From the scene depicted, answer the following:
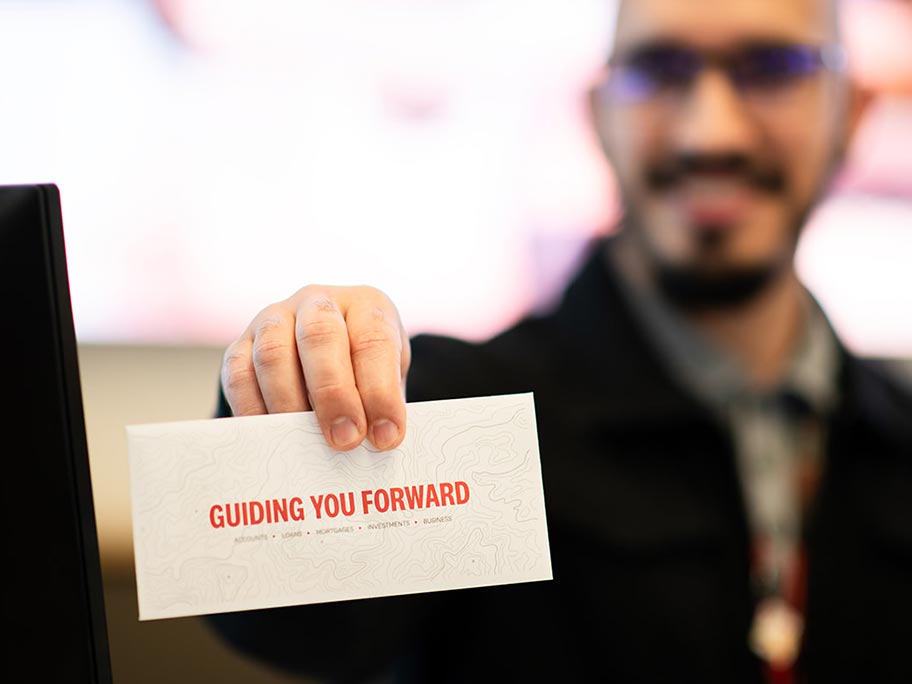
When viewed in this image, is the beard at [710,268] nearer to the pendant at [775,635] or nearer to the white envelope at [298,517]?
the pendant at [775,635]

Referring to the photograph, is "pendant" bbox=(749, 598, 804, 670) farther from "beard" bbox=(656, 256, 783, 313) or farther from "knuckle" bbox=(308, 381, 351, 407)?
"knuckle" bbox=(308, 381, 351, 407)

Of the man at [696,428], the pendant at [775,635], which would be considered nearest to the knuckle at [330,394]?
the man at [696,428]

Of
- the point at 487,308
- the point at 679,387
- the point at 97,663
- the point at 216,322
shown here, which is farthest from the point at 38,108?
Answer: the point at 97,663

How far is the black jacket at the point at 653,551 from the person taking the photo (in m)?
1.03

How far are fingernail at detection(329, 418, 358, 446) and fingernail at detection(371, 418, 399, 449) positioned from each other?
0.01 metres

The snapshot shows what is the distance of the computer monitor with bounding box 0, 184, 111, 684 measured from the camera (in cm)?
47

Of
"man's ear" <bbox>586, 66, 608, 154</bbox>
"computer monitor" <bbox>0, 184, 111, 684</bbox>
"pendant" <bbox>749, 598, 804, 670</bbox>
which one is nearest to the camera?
"computer monitor" <bbox>0, 184, 111, 684</bbox>

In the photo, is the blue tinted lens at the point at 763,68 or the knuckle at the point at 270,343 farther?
the blue tinted lens at the point at 763,68

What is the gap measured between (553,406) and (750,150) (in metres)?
0.48

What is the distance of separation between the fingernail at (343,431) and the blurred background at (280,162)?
3.39 feet

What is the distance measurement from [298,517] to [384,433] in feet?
0.24

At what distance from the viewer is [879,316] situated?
5.35 ft

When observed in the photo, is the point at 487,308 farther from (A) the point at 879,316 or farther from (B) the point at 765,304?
(A) the point at 879,316

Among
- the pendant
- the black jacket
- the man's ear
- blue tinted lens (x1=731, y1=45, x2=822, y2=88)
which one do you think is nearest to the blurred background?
the man's ear
